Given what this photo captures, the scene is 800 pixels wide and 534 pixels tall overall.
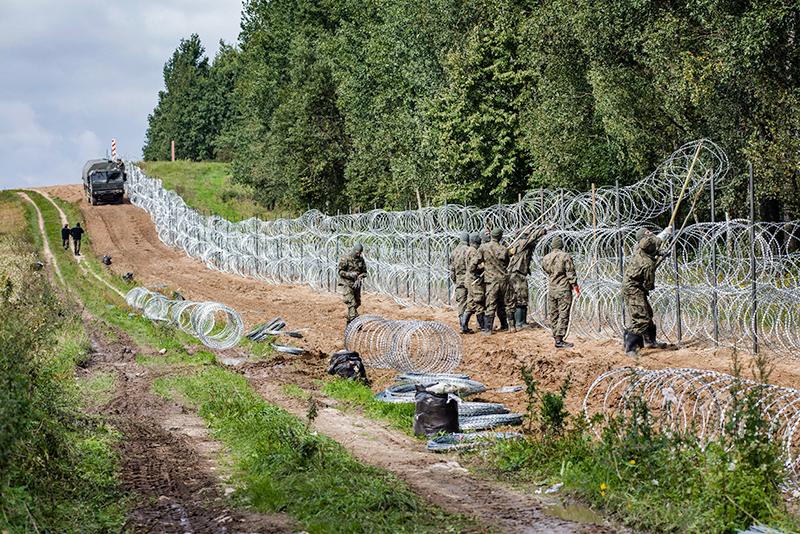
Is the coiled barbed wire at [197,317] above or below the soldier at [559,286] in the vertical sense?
below

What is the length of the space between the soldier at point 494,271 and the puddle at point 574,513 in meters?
9.00

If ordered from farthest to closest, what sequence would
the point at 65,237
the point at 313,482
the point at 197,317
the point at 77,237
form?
1. the point at 65,237
2. the point at 77,237
3. the point at 197,317
4. the point at 313,482

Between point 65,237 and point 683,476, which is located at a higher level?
point 65,237

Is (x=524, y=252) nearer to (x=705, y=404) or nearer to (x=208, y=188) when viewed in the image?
(x=705, y=404)

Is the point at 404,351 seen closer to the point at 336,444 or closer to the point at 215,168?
the point at 336,444

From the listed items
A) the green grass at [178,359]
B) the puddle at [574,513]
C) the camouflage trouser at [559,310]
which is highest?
the camouflage trouser at [559,310]

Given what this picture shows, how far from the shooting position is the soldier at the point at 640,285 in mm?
11969

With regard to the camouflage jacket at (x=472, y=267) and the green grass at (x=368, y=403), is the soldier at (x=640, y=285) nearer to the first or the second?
the camouflage jacket at (x=472, y=267)

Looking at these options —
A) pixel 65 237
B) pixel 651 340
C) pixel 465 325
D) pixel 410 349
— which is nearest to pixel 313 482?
pixel 410 349

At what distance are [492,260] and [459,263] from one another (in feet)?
4.08

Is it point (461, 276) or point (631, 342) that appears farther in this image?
point (461, 276)

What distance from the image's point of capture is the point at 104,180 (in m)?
48.8

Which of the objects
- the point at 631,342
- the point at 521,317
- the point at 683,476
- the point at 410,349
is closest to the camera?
the point at 683,476

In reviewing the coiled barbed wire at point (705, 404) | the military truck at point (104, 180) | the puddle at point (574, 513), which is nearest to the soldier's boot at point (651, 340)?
the coiled barbed wire at point (705, 404)
